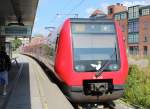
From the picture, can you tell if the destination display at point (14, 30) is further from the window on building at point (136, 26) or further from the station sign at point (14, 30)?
the window on building at point (136, 26)

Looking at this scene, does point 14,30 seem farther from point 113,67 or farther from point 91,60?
point 113,67

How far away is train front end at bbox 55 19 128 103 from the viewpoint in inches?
539

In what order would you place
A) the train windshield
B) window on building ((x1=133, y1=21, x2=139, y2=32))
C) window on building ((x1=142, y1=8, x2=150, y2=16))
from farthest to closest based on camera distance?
window on building ((x1=133, y1=21, x2=139, y2=32)), window on building ((x1=142, y1=8, x2=150, y2=16)), the train windshield

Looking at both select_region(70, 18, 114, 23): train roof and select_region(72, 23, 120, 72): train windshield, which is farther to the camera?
select_region(70, 18, 114, 23): train roof

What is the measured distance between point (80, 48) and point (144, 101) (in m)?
2.72

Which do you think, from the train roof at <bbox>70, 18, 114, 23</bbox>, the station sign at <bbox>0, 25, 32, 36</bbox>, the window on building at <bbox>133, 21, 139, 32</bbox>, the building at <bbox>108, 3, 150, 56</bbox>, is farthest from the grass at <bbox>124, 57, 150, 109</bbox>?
the window on building at <bbox>133, 21, 139, 32</bbox>

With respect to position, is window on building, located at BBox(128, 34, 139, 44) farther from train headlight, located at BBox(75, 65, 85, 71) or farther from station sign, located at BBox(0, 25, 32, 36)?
train headlight, located at BBox(75, 65, 85, 71)

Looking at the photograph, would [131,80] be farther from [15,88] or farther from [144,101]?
[15,88]

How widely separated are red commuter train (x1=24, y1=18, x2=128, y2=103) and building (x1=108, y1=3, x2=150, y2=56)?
67637mm

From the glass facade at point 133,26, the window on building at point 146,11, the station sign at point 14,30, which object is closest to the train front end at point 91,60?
the station sign at point 14,30

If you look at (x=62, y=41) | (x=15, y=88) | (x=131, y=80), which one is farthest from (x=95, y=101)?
(x=15, y=88)

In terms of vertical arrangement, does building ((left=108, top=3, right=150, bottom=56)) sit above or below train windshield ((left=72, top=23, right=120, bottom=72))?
above

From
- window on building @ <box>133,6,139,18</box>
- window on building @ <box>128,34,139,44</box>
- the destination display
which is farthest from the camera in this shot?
window on building @ <box>133,6,139,18</box>

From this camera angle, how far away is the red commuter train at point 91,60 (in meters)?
13.7
